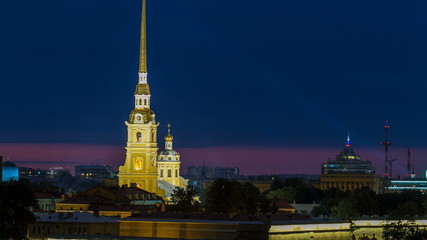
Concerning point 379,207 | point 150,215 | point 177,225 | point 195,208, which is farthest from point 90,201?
point 379,207

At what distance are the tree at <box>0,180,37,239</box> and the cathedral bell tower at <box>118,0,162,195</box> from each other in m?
52.2

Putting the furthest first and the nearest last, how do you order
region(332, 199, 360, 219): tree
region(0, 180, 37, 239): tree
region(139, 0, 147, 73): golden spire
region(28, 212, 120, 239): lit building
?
region(139, 0, 147, 73): golden spire → region(332, 199, 360, 219): tree → region(28, 212, 120, 239): lit building → region(0, 180, 37, 239): tree

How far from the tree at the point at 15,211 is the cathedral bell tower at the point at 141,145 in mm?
52155

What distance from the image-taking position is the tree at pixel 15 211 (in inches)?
3386

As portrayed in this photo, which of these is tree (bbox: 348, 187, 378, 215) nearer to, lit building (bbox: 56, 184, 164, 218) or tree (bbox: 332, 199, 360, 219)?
tree (bbox: 332, 199, 360, 219)

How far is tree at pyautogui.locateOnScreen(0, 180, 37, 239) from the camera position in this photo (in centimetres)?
8600

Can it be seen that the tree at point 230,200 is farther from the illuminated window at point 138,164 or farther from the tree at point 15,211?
the illuminated window at point 138,164

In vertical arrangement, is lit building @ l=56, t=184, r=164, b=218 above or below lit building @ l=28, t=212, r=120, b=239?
above

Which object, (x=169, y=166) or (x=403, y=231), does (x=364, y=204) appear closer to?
(x=169, y=166)

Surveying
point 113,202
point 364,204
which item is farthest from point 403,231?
point 364,204

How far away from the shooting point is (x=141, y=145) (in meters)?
144

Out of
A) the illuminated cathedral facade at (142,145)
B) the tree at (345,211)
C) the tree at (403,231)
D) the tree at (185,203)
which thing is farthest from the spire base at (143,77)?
the tree at (403,231)

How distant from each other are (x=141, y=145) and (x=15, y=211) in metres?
56.6

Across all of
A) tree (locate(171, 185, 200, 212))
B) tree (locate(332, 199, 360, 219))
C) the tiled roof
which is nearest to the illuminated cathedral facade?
tree (locate(171, 185, 200, 212))
